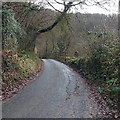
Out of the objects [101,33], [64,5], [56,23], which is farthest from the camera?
[56,23]

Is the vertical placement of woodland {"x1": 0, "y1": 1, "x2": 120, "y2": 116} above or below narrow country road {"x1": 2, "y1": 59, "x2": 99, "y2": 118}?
above

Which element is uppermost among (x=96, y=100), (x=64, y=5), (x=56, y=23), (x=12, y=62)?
(x=64, y=5)

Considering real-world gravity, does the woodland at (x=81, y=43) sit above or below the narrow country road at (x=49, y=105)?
above

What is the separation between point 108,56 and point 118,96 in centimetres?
487

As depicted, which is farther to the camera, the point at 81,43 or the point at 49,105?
the point at 81,43

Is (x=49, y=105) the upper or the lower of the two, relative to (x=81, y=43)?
lower

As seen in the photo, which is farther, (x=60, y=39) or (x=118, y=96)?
(x=60, y=39)

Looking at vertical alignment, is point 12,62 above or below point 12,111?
above

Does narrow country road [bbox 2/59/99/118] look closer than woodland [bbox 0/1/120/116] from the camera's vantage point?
Yes

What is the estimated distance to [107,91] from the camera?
1016 cm

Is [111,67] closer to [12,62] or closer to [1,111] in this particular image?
[12,62]

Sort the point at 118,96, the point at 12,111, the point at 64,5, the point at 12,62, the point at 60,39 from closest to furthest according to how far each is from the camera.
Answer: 1. the point at 12,111
2. the point at 118,96
3. the point at 12,62
4. the point at 64,5
5. the point at 60,39

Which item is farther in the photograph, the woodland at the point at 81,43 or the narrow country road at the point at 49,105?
the woodland at the point at 81,43

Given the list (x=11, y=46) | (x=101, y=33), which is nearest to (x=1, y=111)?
(x=11, y=46)
